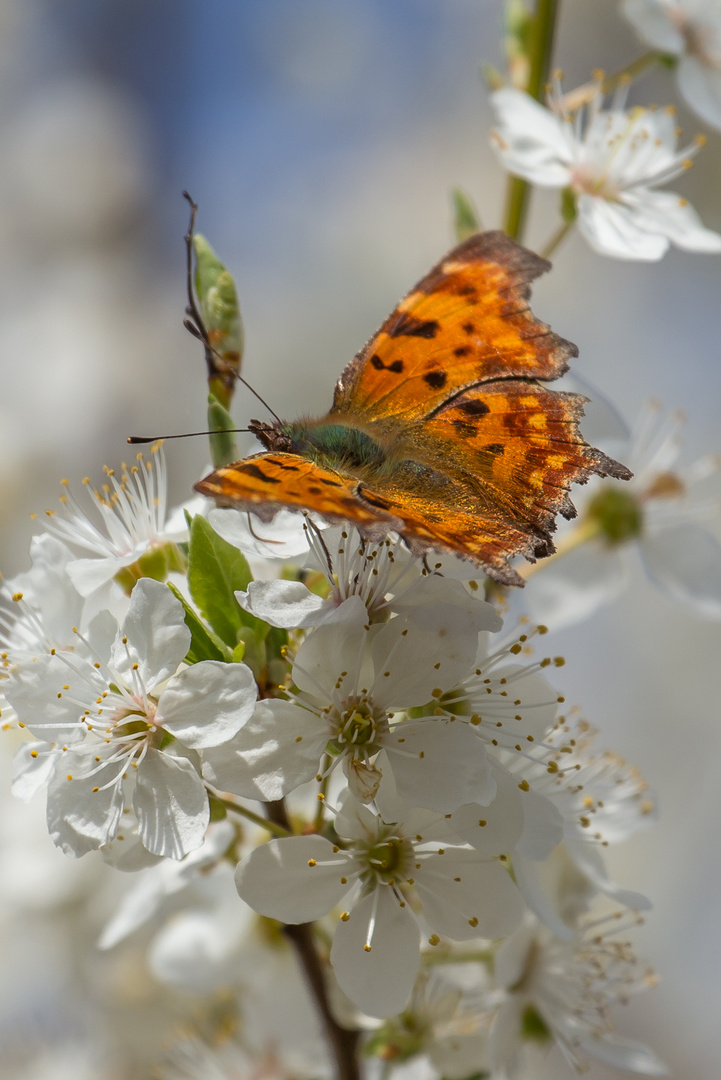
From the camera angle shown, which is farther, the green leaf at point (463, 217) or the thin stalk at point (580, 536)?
the thin stalk at point (580, 536)

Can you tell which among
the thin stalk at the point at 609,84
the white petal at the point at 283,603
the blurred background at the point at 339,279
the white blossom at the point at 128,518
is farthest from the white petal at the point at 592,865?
the blurred background at the point at 339,279

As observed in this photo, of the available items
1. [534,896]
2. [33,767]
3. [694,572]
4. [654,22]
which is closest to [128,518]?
[33,767]

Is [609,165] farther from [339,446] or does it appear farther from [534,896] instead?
[534,896]

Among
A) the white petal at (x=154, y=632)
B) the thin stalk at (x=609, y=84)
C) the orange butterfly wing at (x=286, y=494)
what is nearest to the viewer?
the orange butterfly wing at (x=286, y=494)

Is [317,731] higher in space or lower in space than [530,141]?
lower

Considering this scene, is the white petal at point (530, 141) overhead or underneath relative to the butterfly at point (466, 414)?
overhead

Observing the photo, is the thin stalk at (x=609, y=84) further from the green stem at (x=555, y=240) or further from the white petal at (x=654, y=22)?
the green stem at (x=555, y=240)
